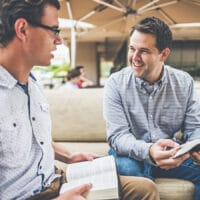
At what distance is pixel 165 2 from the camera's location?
17.4ft

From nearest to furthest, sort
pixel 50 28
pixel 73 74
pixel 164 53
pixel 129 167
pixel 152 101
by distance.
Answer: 1. pixel 50 28
2. pixel 129 167
3. pixel 152 101
4. pixel 164 53
5. pixel 73 74

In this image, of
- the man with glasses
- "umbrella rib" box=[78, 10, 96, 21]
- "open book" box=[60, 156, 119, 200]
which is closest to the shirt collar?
the man with glasses

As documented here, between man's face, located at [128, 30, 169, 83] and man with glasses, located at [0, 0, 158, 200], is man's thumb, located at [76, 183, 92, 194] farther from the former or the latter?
man's face, located at [128, 30, 169, 83]

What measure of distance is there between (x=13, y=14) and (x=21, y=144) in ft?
1.76

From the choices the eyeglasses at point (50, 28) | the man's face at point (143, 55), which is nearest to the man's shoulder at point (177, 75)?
the man's face at point (143, 55)

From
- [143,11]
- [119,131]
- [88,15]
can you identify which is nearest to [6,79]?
[119,131]

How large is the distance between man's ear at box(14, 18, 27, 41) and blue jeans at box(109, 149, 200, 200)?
92cm

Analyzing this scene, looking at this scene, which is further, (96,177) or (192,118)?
(192,118)

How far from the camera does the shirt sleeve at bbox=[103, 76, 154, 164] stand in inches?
72.5

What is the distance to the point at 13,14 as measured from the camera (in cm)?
142

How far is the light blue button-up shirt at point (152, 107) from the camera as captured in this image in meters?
2.09

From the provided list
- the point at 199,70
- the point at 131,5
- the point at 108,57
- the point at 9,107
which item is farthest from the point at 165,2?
the point at 108,57

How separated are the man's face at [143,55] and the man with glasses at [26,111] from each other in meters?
0.68

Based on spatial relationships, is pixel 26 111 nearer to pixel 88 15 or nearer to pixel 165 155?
pixel 165 155
